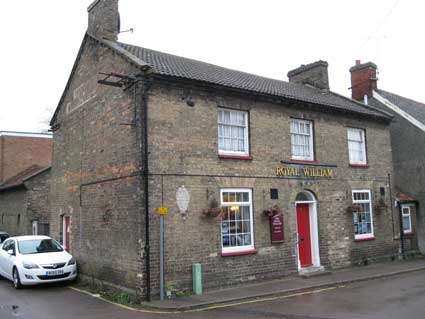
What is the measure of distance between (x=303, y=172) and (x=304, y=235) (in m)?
2.22

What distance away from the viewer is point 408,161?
21.2 meters

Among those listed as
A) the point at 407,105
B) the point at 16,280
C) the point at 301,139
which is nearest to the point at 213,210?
the point at 301,139

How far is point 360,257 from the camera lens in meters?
17.0

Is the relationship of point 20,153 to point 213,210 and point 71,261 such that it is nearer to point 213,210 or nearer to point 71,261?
point 71,261

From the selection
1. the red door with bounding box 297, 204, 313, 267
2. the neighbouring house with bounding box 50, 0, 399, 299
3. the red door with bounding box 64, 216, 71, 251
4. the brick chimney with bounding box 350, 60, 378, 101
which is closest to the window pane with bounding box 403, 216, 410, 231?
the neighbouring house with bounding box 50, 0, 399, 299

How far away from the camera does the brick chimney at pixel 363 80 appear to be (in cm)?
2311

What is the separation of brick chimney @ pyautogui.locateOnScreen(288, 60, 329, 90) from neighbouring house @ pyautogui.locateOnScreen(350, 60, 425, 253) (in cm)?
305

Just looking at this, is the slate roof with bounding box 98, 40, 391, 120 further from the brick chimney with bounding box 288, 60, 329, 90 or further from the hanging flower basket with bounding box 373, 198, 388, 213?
the hanging flower basket with bounding box 373, 198, 388, 213

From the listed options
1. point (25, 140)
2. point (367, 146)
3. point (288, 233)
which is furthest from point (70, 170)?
point (25, 140)

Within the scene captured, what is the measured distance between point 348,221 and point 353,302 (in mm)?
6417

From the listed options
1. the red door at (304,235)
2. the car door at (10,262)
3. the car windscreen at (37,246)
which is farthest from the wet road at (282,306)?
the red door at (304,235)

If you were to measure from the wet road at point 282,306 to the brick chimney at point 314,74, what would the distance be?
36.9 ft

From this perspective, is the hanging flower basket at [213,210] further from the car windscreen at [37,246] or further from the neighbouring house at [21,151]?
the neighbouring house at [21,151]

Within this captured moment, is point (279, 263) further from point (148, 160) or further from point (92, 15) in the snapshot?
point (92, 15)
